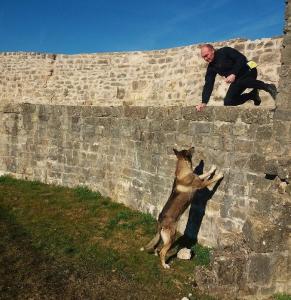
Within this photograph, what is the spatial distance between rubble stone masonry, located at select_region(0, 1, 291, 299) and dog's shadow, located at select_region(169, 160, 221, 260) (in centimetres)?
3

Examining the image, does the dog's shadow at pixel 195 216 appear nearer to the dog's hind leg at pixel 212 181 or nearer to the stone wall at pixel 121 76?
the dog's hind leg at pixel 212 181

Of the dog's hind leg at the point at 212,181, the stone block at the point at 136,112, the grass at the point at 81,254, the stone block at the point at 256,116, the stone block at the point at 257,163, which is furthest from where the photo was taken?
the stone block at the point at 136,112

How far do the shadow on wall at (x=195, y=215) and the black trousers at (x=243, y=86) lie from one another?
115 centimetres

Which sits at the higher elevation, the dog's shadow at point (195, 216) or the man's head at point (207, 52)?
the man's head at point (207, 52)

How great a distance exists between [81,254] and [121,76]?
446 inches

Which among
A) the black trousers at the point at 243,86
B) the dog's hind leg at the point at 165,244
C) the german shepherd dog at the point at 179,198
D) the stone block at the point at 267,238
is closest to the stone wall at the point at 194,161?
the stone block at the point at 267,238

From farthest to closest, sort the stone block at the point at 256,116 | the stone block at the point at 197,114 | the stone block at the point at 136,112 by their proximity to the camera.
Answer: the stone block at the point at 136,112
the stone block at the point at 197,114
the stone block at the point at 256,116

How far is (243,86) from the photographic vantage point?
6.95 m

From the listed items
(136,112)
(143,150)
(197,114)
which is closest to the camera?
(197,114)

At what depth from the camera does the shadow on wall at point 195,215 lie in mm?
7119

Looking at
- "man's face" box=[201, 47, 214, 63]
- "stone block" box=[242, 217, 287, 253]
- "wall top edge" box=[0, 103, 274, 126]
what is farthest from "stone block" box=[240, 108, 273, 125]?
"stone block" box=[242, 217, 287, 253]

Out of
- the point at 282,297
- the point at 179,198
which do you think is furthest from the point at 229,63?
the point at 282,297

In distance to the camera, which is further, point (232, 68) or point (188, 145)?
point (188, 145)

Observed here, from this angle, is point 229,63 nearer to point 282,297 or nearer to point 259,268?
point 259,268
